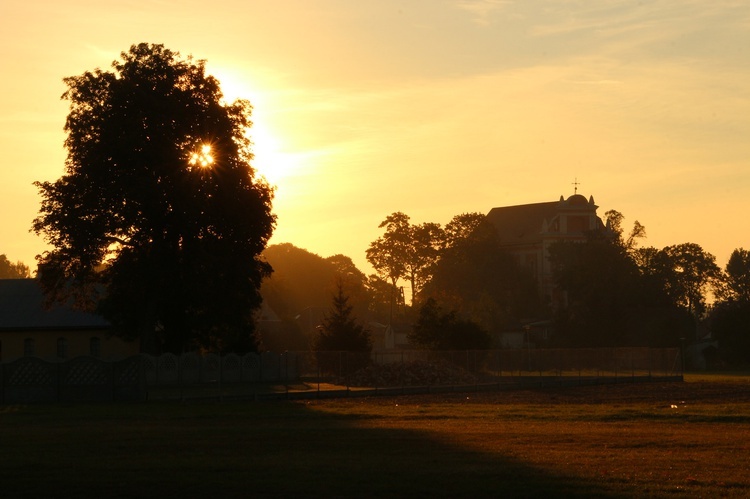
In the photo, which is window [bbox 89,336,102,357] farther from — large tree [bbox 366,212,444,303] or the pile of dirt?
large tree [bbox 366,212,444,303]

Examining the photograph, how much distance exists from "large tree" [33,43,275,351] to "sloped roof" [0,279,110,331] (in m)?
9.08

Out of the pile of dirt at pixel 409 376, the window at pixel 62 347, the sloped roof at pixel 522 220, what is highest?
the sloped roof at pixel 522 220

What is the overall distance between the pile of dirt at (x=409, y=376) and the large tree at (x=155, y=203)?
7371 mm

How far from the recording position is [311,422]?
107 ft

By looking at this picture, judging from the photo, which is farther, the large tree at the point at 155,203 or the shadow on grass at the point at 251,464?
the large tree at the point at 155,203

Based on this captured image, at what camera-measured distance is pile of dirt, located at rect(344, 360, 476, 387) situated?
61375 mm

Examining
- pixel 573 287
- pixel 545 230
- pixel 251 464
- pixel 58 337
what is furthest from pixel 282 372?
pixel 545 230

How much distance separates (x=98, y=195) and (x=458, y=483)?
4391 cm

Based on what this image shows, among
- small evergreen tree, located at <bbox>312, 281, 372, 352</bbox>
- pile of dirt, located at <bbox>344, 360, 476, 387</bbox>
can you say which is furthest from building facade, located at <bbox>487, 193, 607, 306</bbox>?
pile of dirt, located at <bbox>344, 360, 476, 387</bbox>

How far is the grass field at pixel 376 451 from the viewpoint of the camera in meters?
16.7

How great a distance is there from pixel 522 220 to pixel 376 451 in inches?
5239

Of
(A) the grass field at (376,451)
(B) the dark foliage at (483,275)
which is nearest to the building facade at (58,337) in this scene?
(A) the grass field at (376,451)

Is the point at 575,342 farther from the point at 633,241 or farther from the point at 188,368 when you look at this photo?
the point at 188,368

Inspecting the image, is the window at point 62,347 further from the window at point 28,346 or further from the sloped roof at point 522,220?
the sloped roof at point 522,220
